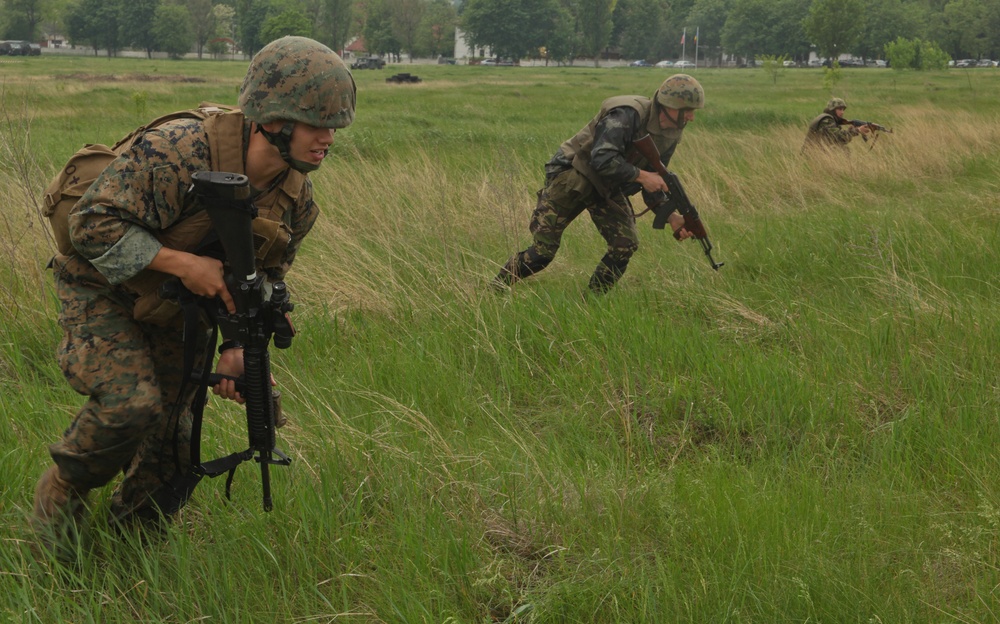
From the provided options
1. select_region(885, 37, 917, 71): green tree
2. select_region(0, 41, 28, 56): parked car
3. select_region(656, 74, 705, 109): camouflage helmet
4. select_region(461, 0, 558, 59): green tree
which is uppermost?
select_region(461, 0, 558, 59): green tree

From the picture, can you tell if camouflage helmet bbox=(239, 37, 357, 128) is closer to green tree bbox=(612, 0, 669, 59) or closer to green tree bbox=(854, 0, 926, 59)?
green tree bbox=(854, 0, 926, 59)

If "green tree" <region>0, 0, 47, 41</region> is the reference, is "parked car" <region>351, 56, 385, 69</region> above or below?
below

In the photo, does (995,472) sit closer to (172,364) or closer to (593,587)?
(593,587)

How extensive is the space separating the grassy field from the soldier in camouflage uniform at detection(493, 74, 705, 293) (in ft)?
0.98

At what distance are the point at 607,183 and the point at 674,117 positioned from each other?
26.5 inches

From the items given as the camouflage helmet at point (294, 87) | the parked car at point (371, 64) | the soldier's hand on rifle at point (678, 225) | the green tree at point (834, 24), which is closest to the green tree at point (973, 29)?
the green tree at point (834, 24)

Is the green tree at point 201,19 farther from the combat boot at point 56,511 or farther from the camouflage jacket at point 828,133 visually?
the combat boot at point 56,511

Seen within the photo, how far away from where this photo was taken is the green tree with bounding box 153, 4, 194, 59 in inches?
3612

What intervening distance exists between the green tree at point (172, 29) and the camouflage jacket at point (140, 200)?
97.7m

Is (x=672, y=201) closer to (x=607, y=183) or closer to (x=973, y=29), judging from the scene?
(x=607, y=183)

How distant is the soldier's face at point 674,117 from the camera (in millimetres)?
6074

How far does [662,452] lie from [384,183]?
5032 mm

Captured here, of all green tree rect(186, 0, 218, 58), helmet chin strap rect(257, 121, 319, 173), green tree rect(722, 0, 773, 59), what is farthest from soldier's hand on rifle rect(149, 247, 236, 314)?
green tree rect(722, 0, 773, 59)

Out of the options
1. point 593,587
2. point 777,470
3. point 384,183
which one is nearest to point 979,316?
point 777,470
